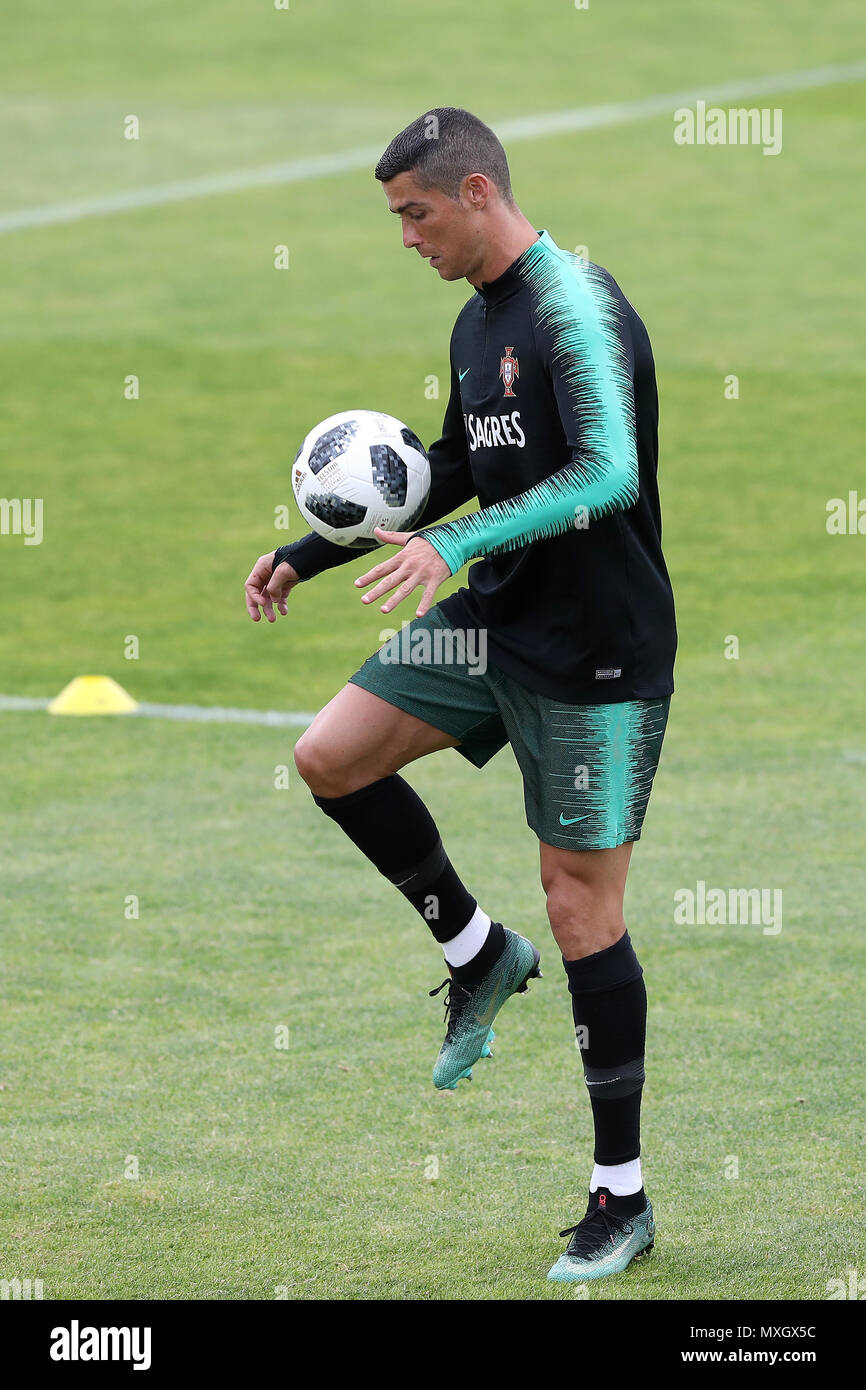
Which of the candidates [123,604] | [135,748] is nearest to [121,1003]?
[135,748]

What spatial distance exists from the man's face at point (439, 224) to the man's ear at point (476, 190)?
0.04 ft

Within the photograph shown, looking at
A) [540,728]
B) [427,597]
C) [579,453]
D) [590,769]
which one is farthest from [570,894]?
[579,453]

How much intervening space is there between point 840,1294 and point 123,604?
30.8 feet

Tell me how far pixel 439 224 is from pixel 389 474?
0.69 meters

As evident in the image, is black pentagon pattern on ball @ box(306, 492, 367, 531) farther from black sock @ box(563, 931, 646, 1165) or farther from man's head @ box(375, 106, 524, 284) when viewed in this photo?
black sock @ box(563, 931, 646, 1165)

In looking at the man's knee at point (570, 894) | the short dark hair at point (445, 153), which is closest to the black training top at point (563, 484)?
the short dark hair at point (445, 153)

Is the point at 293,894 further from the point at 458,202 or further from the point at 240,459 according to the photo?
the point at 240,459

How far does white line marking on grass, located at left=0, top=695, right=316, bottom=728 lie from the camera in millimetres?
10188

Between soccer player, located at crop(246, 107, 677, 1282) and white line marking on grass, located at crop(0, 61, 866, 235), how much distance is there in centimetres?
2051

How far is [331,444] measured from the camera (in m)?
5.09

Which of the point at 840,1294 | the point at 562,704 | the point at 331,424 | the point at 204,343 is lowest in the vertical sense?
the point at 840,1294

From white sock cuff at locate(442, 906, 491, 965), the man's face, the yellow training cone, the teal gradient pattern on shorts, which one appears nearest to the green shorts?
the teal gradient pattern on shorts

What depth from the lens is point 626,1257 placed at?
15.1ft

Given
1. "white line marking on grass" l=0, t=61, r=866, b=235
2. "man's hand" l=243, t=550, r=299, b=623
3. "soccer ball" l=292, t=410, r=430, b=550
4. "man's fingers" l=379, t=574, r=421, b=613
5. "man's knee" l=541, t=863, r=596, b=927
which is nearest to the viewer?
"man's fingers" l=379, t=574, r=421, b=613
